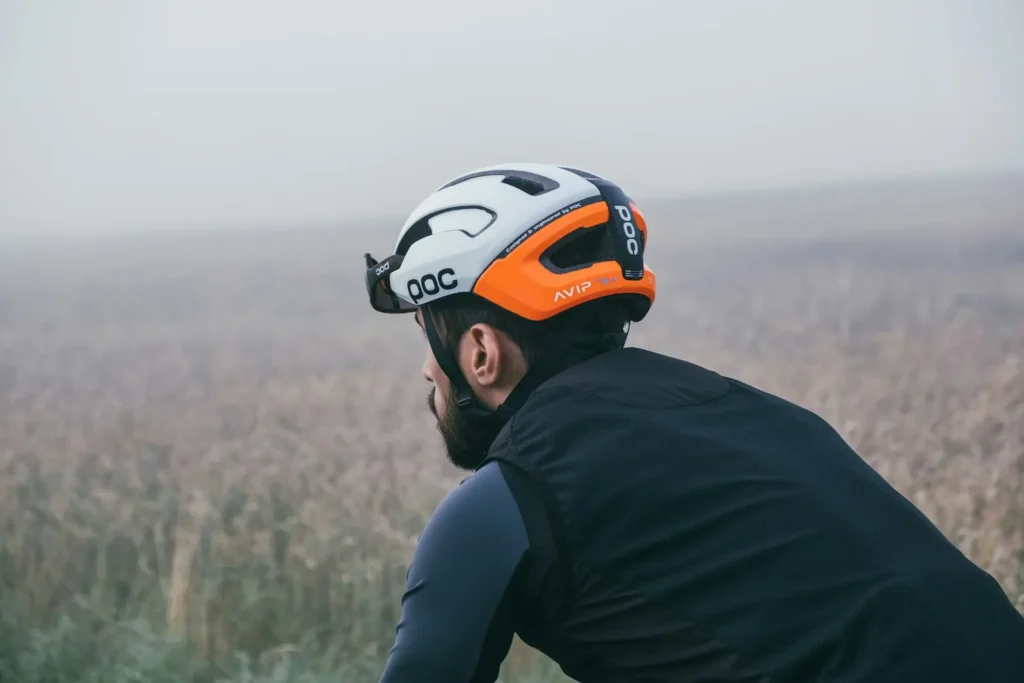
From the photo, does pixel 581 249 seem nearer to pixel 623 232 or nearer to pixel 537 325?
pixel 623 232

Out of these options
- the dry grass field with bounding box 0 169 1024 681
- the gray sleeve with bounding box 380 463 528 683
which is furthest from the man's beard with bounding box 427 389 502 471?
the dry grass field with bounding box 0 169 1024 681

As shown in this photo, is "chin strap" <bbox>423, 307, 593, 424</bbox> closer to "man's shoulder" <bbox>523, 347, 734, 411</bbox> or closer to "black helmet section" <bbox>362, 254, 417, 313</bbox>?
"man's shoulder" <bbox>523, 347, 734, 411</bbox>

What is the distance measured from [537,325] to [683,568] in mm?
593

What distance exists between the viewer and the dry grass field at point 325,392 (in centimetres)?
440

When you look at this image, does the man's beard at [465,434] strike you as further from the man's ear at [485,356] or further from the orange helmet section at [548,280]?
the orange helmet section at [548,280]

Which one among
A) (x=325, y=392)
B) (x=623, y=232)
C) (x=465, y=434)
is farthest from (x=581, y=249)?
(x=325, y=392)

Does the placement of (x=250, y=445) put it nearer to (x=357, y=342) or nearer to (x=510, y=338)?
(x=357, y=342)

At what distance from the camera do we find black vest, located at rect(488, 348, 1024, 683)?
161cm

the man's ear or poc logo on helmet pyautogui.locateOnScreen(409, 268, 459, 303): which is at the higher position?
poc logo on helmet pyautogui.locateOnScreen(409, 268, 459, 303)

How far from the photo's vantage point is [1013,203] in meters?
6.02

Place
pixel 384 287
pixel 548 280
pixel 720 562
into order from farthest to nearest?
pixel 384 287 → pixel 548 280 → pixel 720 562

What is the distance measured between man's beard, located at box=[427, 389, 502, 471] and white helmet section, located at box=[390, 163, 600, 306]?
229 millimetres

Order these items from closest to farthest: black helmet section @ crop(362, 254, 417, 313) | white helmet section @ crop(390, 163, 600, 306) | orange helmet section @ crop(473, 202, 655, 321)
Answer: orange helmet section @ crop(473, 202, 655, 321) < white helmet section @ crop(390, 163, 600, 306) < black helmet section @ crop(362, 254, 417, 313)

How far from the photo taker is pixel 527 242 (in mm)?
2143
